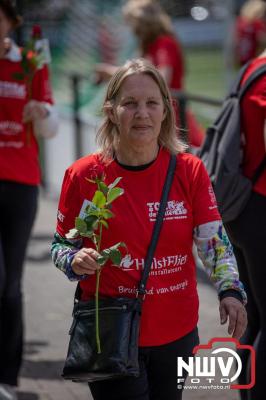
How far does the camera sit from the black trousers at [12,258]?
527 centimetres

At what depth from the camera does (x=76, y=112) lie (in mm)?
11312

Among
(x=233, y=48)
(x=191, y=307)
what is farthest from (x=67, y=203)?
(x=233, y=48)

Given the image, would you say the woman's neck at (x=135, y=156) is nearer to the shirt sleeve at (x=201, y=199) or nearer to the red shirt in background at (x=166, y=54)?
the shirt sleeve at (x=201, y=199)

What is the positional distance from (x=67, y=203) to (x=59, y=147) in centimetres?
804

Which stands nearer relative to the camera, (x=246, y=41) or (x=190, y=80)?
(x=246, y=41)

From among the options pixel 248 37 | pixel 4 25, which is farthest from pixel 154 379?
pixel 248 37

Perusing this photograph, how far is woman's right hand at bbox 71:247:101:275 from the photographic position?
325 cm

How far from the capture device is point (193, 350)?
358 cm

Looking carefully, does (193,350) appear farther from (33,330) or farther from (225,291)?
(33,330)

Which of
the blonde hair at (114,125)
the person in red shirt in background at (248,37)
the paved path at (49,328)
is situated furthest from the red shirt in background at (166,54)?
the blonde hair at (114,125)

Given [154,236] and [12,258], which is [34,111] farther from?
[154,236]

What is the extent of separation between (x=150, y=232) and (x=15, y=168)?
2.00 m

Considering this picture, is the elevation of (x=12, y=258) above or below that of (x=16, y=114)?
below

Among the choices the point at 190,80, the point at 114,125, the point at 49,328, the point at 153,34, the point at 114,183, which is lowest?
the point at 49,328
